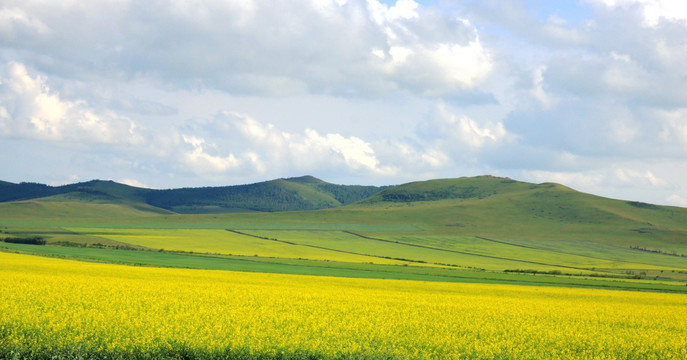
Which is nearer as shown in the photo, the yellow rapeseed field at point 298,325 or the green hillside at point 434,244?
the yellow rapeseed field at point 298,325

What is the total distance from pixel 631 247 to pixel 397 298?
5028 inches

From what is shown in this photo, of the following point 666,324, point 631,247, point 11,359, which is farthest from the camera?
point 631,247

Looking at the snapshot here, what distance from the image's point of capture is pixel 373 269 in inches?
2822

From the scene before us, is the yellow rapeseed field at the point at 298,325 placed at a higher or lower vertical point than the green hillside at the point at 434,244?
lower

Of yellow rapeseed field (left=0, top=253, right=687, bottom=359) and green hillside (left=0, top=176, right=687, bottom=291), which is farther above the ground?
green hillside (left=0, top=176, right=687, bottom=291)

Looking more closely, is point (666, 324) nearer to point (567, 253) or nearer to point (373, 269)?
point (373, 269)

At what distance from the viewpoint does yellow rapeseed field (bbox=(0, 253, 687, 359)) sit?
18.6 m

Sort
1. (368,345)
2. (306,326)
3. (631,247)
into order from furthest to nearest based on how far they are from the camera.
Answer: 1. (631,247)
2. (306,326)
3. (368,345)

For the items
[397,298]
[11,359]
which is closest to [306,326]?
[11,359]

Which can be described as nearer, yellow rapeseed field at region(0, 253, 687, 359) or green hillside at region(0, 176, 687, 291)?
yellow rapeseed field at region(0, 253, 687, 359)

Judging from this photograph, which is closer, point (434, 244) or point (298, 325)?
point (298, 325)

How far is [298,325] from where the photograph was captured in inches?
879

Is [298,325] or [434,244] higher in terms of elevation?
[434,244]

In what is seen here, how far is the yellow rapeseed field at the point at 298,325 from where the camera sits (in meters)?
18.6
